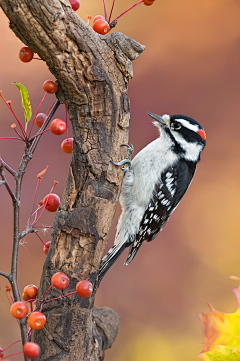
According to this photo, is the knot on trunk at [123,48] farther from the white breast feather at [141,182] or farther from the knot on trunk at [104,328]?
the knot on trunk at [104,328]

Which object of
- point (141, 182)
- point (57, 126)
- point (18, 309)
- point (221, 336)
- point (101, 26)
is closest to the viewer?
point (221, 336)

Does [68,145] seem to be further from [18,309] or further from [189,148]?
[189,148]

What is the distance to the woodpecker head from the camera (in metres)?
1.71

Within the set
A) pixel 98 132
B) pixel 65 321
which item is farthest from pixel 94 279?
pixel 98 132

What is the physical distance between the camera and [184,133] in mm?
1726

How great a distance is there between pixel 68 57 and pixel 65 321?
899 mm

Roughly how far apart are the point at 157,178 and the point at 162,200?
0.39ft

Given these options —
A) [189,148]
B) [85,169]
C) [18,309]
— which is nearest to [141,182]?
[189,148]

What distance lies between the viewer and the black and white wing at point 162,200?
173cm

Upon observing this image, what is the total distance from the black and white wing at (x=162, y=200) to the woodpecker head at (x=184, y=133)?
2.4 inches

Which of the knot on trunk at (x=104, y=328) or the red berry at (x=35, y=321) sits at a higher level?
the red berry at (x=35, y=321)

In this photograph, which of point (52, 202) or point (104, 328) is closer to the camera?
point (52, 202)

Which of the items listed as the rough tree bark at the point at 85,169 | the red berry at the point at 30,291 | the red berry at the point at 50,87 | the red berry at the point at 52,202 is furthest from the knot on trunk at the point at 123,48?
the red berry at the point at 30,291

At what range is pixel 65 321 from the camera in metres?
1.17
